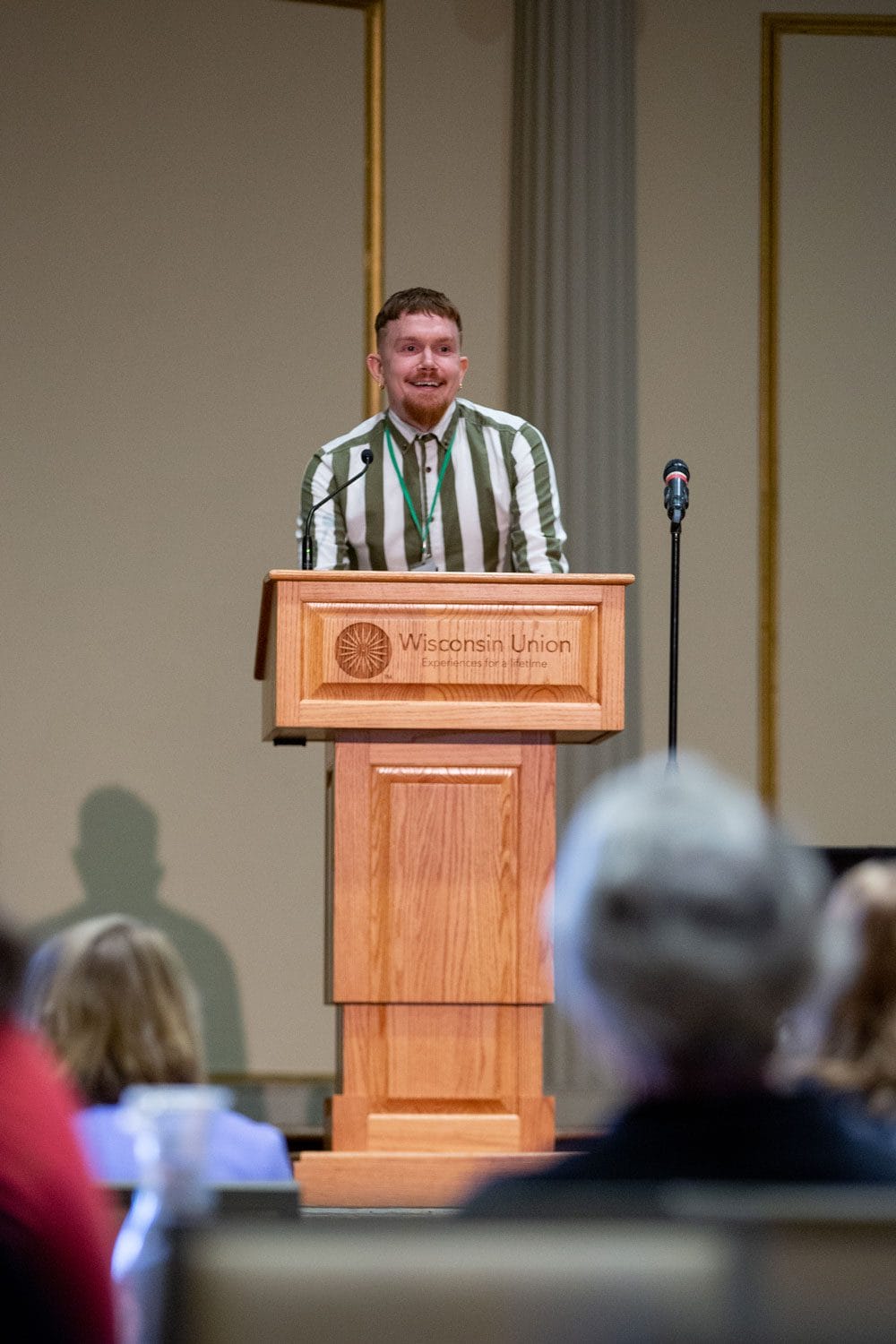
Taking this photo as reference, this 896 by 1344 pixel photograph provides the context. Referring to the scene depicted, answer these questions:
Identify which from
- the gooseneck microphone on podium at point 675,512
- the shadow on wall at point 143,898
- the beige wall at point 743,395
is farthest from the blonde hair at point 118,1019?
the beige wall at point 743,395

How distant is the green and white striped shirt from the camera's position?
14.9 feet

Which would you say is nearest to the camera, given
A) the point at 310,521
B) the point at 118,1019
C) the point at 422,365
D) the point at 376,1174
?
the point at 118,1019

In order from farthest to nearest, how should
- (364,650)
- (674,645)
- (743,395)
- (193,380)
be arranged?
(743,395) → (193,380) → (674,645) → (364,650)

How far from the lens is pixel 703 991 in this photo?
1.38 metres

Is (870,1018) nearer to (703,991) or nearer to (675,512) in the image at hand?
(703,991)

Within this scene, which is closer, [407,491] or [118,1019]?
[118,1019]

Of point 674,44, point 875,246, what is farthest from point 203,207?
point 875,246

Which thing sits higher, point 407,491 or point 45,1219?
point 407,491

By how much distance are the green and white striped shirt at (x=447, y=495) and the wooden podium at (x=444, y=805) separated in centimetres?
54

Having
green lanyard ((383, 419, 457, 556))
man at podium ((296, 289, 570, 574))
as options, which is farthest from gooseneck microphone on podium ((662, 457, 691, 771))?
green lanyard ((383, 419, 457, 556))

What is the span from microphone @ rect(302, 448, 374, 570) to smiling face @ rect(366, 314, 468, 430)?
18 centimetres

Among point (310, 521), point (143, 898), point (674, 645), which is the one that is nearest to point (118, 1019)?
point (310, 521)

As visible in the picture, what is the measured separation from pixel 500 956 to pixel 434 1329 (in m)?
2.83

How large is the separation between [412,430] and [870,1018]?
3.14 m
